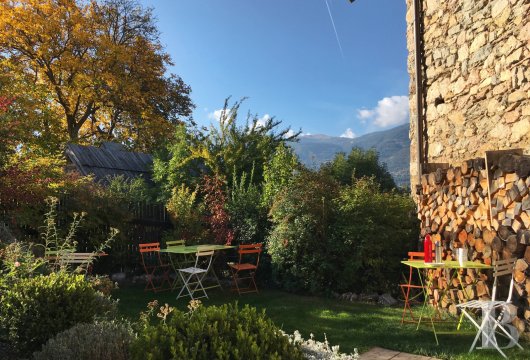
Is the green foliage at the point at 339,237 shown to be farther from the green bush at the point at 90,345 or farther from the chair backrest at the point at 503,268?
the green bush at the point at 90,345

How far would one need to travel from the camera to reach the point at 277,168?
861 centimetres

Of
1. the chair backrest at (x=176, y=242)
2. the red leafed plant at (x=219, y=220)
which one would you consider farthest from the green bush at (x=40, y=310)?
the red leafed plant at (x=219, y=220)

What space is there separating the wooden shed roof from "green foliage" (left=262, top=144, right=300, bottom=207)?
5.67 meters

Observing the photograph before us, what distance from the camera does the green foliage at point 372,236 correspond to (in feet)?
22.4

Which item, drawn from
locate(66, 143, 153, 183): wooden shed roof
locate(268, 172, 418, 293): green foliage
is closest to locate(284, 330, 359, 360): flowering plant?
locate(268, 172, 418, 293): green foliage

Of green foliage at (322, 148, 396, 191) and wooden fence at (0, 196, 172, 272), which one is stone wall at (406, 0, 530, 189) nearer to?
wooden fence at (0, 196, 172, 272)

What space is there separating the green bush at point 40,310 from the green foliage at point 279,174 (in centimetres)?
488

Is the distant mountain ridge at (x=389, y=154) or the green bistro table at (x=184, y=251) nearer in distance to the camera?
the green bistro table at (x=184, y=251)

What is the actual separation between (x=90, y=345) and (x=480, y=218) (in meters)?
4.54

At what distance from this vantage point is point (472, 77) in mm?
6445

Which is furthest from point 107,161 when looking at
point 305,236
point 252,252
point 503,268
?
point 503,268

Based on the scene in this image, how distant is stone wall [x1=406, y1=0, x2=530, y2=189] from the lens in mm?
5637

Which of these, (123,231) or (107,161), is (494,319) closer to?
(123,231)

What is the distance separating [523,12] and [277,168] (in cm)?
472
